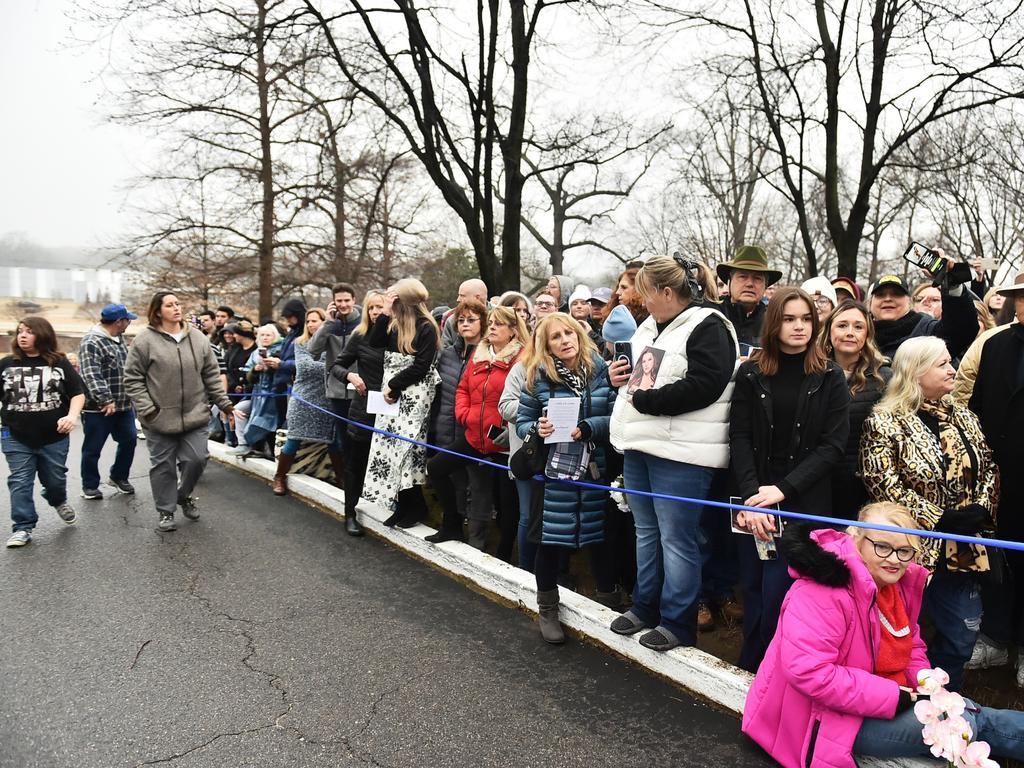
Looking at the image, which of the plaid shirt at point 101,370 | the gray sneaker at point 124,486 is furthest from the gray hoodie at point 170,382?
the gray sneaker at point 124,486

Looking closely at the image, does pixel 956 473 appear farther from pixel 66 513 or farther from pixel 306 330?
pixel 66 513

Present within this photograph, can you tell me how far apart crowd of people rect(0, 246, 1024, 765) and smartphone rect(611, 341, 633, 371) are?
0.05m

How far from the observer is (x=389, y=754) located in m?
2.90

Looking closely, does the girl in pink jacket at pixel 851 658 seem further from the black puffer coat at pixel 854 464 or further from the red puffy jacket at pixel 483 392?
the red puffy jacket at pixel 483 392

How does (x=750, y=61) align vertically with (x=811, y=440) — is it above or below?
above

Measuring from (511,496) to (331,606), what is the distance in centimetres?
144

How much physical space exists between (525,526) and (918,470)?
7.21ft

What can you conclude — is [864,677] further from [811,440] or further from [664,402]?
[664,402]

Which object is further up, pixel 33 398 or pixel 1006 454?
pixel 1006 454

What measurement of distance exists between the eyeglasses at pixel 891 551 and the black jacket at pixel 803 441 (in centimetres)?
43

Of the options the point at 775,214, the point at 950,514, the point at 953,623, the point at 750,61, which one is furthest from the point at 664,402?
the point at 775,214

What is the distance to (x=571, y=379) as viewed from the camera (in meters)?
4.06

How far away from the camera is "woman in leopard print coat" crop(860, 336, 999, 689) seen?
3.05 meters

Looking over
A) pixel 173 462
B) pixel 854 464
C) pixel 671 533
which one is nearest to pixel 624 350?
pixel 671 533
